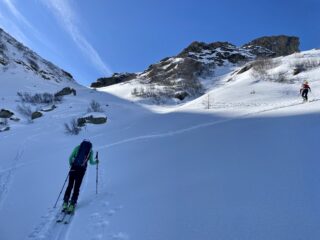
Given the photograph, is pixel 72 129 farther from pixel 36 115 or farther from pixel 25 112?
pixel 25 112

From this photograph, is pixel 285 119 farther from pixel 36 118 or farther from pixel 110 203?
pixel 36 118

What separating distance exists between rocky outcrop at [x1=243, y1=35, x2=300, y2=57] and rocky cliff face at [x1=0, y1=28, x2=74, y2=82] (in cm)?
4043

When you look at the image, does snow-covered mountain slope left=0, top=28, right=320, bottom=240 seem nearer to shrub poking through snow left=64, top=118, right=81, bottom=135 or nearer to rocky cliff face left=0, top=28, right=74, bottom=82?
shrub poking through snow left=64, top=118, right=81, bottom=135

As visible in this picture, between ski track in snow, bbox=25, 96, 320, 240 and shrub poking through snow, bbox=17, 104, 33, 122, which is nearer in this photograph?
ski track in snow, bbox=25, 96, 320, 240

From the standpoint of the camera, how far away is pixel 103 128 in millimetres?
23453

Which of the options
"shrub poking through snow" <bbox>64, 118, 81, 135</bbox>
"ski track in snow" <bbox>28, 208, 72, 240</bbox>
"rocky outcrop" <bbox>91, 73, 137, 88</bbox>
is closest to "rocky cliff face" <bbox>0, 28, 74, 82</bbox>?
"rocky outcrop" <bbox>91, 73, 137, 88</bbox>

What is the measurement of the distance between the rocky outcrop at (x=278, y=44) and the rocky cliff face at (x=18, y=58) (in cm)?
4043

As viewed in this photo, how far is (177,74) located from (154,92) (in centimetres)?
1032

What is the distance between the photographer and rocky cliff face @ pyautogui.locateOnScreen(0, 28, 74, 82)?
160ft

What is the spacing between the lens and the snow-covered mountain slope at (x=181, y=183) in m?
6.09

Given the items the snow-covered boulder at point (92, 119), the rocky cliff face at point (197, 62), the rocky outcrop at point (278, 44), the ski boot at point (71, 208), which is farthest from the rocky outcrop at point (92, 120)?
the rocky outcrop at point (278, 44)

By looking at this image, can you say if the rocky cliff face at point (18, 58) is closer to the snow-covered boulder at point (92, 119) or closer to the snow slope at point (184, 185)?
the snow-covered boulder at point (92, 119)

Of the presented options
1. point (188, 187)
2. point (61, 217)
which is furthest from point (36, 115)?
point (188, 187)

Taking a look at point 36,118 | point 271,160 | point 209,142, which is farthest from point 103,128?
point 271,160
